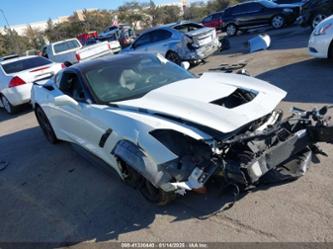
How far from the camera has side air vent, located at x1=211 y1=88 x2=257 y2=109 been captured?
3.56 m

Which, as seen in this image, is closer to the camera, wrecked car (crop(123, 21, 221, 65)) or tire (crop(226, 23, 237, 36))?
wrecked car (crop(123, 21, 221, 65))

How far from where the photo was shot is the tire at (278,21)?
16.6 meters

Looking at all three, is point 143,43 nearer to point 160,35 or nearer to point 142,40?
point 142,40

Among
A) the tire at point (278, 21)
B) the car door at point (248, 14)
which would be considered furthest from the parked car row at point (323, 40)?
the car door at point (248, 14)

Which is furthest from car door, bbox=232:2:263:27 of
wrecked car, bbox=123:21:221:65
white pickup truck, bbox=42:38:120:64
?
white pickup truck, bbox=42:38:120:64

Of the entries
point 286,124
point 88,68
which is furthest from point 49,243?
point 286,124

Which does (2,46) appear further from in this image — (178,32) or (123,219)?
(123,219)

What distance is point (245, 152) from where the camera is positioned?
3025 millimetres

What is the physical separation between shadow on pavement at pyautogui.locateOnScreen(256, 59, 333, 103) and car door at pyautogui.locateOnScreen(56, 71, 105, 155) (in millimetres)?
3595

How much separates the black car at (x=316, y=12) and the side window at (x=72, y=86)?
11343 mm

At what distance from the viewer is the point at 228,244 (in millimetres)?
2754

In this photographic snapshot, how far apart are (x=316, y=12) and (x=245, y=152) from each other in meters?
12.2

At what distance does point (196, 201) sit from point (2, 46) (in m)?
62.3

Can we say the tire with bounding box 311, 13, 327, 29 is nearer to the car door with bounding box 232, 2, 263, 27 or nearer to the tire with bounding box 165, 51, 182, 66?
the car door with bounding box 232, 2, 263, 27
